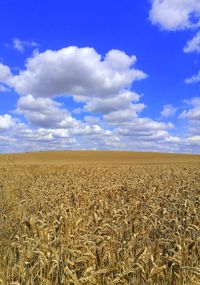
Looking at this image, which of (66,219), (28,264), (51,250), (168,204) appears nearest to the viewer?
(28,264)

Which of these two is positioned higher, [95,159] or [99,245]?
[95,159]

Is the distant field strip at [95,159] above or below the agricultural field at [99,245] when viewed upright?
above

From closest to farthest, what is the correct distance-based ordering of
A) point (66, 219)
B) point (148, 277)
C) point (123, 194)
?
1. point (148, 277)
2. point (66, 219)
3. point (123, 194)

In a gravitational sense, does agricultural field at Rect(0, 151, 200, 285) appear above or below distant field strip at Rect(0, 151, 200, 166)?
below

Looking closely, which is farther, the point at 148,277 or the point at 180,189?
the point at 180,189

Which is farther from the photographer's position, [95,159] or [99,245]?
[95,159]

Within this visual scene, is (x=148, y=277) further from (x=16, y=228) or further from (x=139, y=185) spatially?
(x=139, y=185)

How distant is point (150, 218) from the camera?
808cm

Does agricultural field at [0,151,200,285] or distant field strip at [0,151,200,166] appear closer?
agricultural field at [0,151,200,285]

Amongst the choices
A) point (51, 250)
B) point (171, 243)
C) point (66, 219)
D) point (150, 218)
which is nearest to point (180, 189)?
point (150, 218)

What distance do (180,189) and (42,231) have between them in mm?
6936

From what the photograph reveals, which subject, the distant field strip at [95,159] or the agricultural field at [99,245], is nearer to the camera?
the agricultural field at [99,245]

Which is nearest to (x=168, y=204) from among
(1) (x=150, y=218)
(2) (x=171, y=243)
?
(1) (x=150, y=218)

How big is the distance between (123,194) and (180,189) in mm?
1826
